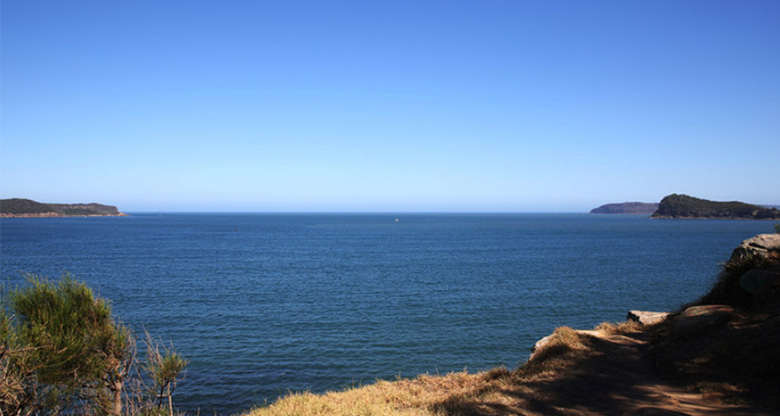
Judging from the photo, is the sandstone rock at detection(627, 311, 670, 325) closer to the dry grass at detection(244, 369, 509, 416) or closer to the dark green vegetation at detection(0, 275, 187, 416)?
the dry grass at detection(244, 369, 509, 416)

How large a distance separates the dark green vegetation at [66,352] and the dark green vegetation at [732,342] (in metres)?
12.4

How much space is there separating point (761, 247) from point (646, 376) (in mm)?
8416

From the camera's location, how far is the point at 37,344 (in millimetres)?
10195

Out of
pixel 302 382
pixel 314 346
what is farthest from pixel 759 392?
pixel 314 346

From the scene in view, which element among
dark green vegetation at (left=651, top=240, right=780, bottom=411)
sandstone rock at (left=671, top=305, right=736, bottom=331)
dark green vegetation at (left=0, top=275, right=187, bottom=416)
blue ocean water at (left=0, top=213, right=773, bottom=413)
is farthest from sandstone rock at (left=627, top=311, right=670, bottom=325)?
dark green vegetation at (left=0, top=275, right=187, bottom=416)

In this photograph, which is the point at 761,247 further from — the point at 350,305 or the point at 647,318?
the point at 350,305

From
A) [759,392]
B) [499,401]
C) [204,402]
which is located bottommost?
[204,402]

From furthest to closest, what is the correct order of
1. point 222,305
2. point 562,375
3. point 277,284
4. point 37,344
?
point 277,284 < point 222,305 < point 562,375 < point 37,344

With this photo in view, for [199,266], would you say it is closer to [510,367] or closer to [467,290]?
[467,290]

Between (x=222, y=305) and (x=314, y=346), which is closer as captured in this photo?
(x=314, y=346)

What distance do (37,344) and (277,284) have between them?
3343 centimetres

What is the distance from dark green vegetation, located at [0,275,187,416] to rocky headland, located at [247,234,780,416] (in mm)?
3743

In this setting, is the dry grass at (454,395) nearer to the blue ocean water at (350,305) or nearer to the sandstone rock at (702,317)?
the sandstone rock at (702,317)

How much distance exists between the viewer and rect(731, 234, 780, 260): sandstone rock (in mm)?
15289
